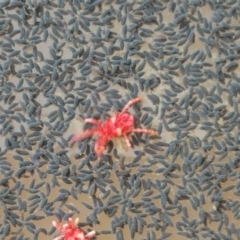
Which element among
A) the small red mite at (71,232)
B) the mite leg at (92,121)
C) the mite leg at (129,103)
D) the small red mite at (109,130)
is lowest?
the small red mite at (71,232)

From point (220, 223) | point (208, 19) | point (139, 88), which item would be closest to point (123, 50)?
point (139, 88)

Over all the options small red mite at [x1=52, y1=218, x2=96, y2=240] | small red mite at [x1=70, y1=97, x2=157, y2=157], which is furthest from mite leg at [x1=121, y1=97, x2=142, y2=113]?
small red mite at [x1=52, y1=218, x2=96, y2=240]

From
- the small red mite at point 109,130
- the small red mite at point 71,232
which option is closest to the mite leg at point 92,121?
the small red mite at point 109,130

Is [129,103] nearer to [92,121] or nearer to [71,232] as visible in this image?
[92,121]

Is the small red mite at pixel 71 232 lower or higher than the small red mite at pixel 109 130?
lower

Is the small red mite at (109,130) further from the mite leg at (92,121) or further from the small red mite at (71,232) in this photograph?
the small red mite at (71,232)
